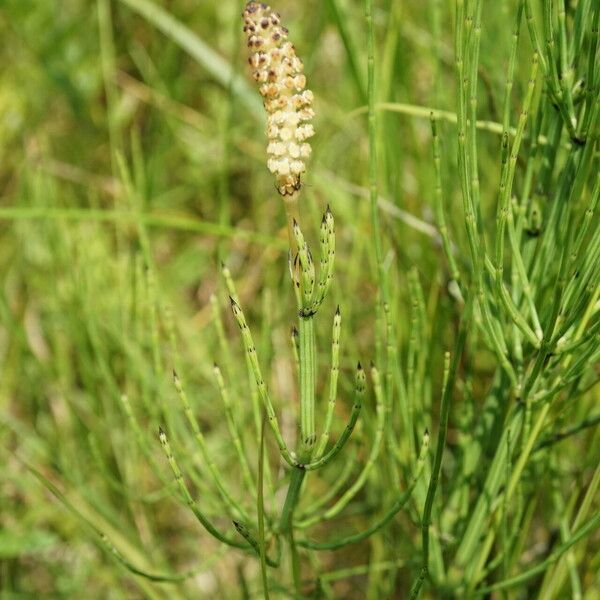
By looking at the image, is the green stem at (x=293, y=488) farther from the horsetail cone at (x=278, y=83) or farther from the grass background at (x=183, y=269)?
the horsetail cone at (x=278, y=83)

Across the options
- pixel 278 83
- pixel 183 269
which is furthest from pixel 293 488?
pixel 183 269

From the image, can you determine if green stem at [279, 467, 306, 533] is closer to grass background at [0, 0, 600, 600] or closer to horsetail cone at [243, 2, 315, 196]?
grass background at [0, 0, 600, 600]

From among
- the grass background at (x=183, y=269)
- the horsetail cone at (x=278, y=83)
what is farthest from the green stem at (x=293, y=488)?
the horsetail cone at (x=278, y=83)

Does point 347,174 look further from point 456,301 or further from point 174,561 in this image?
point 174,561

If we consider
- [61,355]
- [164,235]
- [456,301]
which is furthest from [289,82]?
[164,235]

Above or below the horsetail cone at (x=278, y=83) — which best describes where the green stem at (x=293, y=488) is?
below

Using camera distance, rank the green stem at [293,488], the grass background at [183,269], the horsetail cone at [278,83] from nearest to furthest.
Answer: the horsetail cone at [278,83] < the green stem at [293,488] < the grass background at [183,269]

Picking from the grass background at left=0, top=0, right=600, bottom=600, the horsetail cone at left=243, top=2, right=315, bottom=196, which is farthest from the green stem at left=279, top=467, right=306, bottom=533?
the horsetail cone at left=243, top=2, right=315, bottom=196
